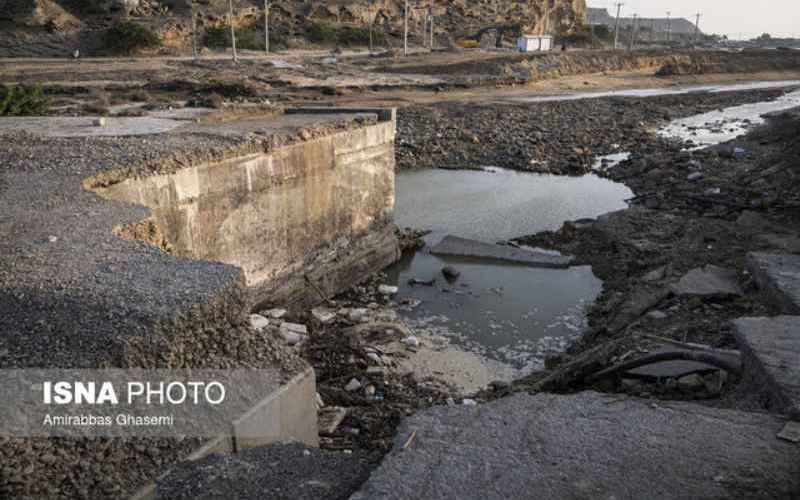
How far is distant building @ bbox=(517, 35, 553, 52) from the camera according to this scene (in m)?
45.5

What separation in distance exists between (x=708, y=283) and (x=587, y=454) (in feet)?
14.1

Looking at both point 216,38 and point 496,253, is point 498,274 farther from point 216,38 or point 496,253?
point 216,38

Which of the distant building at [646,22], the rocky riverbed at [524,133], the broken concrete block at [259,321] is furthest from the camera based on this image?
the distant building at [646,22]

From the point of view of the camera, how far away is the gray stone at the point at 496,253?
9.19 meters

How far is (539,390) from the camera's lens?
15.3 feet

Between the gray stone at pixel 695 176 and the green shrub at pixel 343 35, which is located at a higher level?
the green shrub at pixel 343 35

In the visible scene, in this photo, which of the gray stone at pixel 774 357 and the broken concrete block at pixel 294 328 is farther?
the broken concrete block at pixel 294 328

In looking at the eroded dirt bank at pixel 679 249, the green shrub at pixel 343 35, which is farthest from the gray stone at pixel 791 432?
the green shrub at pixel 343 35

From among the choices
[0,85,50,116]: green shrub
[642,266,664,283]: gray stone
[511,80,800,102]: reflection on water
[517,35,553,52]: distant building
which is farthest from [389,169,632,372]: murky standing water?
[517,35,553,52]: distant building

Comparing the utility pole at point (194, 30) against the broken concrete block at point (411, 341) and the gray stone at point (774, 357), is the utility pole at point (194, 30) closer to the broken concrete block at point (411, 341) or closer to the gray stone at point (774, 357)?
the broken concrete block at point (411, 341)

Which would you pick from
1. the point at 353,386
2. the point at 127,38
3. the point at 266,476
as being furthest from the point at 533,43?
the point at 266,476

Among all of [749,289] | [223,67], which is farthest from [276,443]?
[223,67]

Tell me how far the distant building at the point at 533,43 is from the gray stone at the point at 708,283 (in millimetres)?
41535

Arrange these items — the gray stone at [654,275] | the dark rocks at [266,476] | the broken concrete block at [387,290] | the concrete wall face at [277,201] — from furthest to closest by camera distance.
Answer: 1. the broken concrete block at [387,290]
2. the gray stone at [654,275]
3. the concrete wall face at [277,201]
4. the dark rocks at [266,476]
